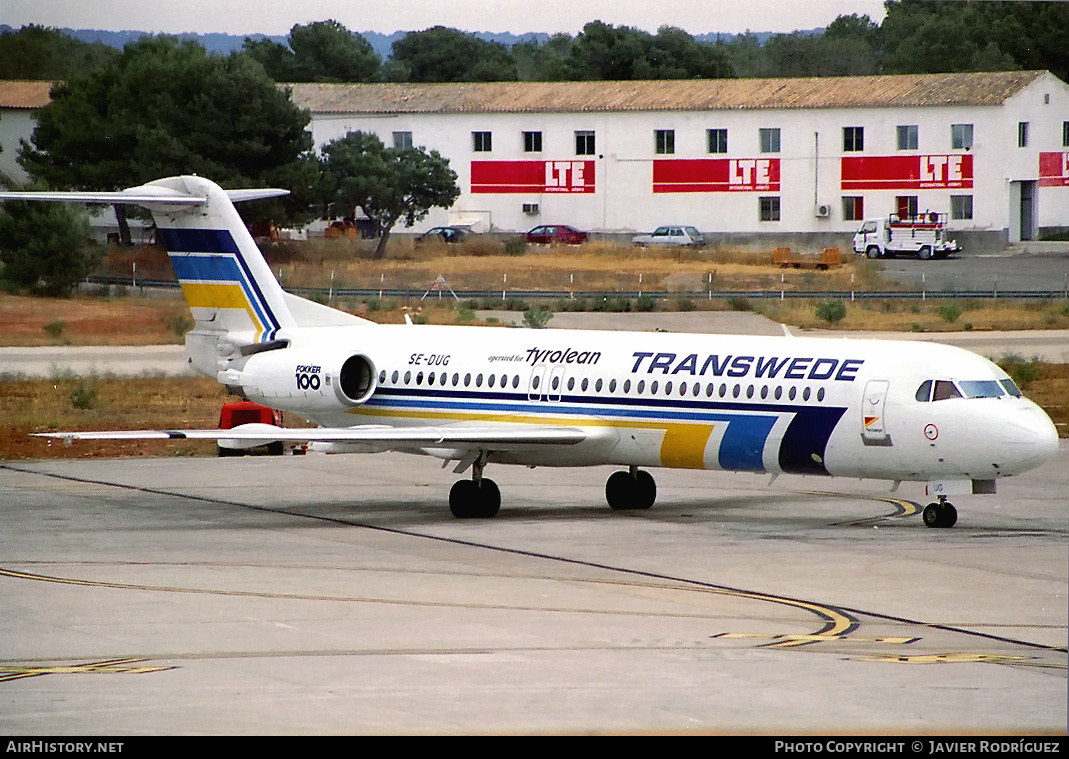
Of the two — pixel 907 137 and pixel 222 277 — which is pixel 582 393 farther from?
pixel 907 137

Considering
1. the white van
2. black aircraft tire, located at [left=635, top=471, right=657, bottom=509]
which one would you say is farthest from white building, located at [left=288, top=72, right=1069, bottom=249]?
black aircraft tire, located at [left=635, top=471, right=657, bottom=509]

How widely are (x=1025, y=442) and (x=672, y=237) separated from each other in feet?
182

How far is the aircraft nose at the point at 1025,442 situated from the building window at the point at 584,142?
56.9 meters

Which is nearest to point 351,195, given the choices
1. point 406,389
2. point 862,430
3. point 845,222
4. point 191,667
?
point 845,222

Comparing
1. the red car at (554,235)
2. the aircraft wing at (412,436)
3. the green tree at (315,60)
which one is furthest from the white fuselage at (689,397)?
the red car at (554,235)

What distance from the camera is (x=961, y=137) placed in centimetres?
6850

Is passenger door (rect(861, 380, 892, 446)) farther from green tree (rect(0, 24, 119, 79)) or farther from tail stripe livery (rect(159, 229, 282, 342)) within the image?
green tree (rect(0, 24, 119, 79))

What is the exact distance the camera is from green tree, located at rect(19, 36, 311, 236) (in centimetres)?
5756

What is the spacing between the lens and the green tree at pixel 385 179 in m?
73.9

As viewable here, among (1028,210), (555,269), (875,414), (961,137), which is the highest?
(961,137)

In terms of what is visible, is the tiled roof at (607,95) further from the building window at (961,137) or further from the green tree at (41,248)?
the green tree at (41,248)

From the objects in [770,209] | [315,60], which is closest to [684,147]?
[770,209]

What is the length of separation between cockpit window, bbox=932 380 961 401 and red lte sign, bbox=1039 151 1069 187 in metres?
38.5
